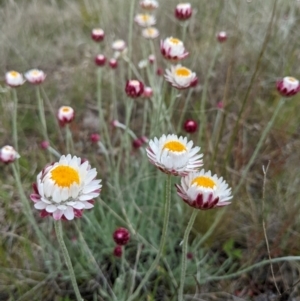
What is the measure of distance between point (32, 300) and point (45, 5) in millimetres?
2604

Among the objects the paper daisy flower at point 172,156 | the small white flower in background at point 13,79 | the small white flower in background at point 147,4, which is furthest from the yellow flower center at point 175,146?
the small white flower in background at point 147,4

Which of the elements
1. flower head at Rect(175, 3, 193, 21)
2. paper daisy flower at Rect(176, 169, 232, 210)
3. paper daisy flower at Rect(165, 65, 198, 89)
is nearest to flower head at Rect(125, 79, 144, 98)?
paper daisy flower at Rect(165, 65, 198, 89)

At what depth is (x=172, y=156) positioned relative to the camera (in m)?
1.04

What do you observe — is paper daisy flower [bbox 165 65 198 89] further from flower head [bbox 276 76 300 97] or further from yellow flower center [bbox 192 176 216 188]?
yellow flower center [bbox 192 176 216 188]

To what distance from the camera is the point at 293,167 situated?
72.3 inches

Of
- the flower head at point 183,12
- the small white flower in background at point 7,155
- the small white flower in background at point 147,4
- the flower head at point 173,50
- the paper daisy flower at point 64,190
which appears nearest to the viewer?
the paper daisy flower at point 64,190

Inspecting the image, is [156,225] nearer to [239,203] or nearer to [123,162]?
[239,203]

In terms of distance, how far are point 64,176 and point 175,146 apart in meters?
0.28

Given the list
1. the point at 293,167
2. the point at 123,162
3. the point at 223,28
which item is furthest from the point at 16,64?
the point at 293,167

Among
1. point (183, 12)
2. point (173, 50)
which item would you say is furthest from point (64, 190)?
point (183, 12)

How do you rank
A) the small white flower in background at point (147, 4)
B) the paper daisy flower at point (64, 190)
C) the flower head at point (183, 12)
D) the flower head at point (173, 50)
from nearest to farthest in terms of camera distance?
the paper daisy flower at point (64, 190) < the flower head at point (173, 50) < the flower head at point (183, 12) < the small white flower in background at point (147, 4)

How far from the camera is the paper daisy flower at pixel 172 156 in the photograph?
104 centimetres

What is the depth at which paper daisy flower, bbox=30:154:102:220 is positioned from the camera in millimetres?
946

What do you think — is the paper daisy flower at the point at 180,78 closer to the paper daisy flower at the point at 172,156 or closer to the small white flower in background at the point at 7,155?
the paper daisy flower at the point at 172,156
